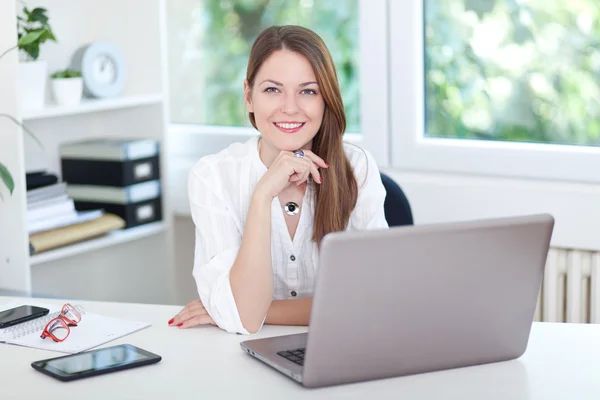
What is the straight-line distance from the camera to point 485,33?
2.76 meters

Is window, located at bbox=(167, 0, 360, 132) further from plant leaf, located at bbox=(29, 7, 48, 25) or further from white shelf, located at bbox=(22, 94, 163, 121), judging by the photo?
plant leaf, located at bbox=(29, 7, 48, 25)

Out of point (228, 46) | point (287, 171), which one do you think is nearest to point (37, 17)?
point (228, 46)

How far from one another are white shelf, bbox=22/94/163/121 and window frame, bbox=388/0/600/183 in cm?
83

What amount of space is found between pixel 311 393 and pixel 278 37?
92 cm

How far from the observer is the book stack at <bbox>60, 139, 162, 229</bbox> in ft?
9.89

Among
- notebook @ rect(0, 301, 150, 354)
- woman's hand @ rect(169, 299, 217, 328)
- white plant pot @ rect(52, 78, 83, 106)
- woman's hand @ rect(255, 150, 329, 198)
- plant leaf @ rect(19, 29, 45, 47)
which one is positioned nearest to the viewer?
notebook @ rect(0, 301, 150, 354)

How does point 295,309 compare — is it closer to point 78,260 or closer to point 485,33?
point 485,33

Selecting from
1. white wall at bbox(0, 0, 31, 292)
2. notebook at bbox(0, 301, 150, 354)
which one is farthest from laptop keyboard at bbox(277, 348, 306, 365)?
white wall at bbox(0, 0, 31, 292)

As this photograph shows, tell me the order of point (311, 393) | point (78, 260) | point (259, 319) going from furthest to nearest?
point (78, 260)
point (259, 319)
point (311, 393)

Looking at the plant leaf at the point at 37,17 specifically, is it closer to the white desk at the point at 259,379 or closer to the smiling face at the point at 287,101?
the smiling face at the point at 287,101

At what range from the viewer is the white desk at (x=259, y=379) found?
4.69 feet

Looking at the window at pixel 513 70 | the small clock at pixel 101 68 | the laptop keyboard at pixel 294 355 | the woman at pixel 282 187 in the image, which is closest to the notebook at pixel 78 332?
the woman at pixel 282 187

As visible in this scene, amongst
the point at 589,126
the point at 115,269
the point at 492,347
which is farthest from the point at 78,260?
the point at 492,347

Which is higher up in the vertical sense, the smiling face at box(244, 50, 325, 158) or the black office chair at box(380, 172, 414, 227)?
the smiling face at box(244, 50, 325, 158)
